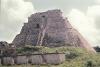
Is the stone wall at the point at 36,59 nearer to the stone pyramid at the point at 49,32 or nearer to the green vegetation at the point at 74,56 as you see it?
the green vegetation at the point at 74,56

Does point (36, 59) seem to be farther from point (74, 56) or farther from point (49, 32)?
point (49, 32)

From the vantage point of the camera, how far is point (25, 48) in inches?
2613

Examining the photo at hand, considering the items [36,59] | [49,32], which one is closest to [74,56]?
[36,59]

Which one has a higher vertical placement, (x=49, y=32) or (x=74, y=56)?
(x=49, y=32)

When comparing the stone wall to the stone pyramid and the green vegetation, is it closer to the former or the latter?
the green vegetation

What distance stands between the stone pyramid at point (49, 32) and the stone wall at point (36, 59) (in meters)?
12.4

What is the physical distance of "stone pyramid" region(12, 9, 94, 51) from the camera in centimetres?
7181

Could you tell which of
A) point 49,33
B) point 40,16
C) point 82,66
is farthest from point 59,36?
point 82,66

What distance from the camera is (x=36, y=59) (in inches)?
2287

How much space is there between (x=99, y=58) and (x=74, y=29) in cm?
2050

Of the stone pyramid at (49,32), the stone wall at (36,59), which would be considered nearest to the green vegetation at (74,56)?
the stone wall at (36,59)

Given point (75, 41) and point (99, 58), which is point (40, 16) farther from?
point (99, 58)

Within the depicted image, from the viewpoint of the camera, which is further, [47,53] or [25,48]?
[25,48]

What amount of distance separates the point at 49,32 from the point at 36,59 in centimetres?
1621
